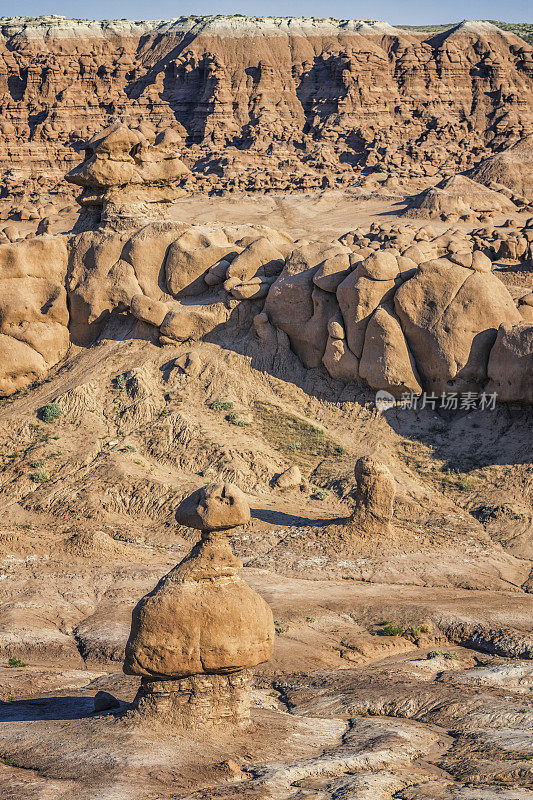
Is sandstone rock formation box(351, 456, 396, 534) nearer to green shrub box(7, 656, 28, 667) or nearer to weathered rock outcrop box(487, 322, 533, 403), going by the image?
weathered rock outcrop box(487, 322, 533, 403)

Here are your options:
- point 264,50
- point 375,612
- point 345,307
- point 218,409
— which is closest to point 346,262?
point 345,307

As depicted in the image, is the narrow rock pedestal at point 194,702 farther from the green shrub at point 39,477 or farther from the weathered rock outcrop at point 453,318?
the weathered rock outcrop at point 453,318

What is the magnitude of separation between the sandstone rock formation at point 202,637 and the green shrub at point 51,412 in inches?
500

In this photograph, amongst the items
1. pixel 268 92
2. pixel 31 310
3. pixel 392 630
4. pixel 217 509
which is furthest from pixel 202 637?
pixel 268 92

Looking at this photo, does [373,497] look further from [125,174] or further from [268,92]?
[268,92]

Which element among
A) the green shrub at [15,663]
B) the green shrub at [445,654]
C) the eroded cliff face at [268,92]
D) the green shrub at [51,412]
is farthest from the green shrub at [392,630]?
the eroded cliff face at [268,92]

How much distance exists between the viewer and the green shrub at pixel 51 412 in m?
24.6

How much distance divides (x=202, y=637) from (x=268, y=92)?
88735 millimetres

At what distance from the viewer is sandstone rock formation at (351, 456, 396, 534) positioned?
20.5m

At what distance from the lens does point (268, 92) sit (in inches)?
3743

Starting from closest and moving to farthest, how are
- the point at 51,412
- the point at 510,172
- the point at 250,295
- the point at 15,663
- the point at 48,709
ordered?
1. the point at 48,709
2. the point at 15,663
3. the point at 51,412
4. the point at 250,295
5. the point at 510,172

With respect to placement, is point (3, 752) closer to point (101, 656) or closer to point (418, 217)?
point (101, 656)

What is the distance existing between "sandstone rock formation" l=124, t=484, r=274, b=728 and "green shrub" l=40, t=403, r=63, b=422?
1269cm

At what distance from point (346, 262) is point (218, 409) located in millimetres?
4666
